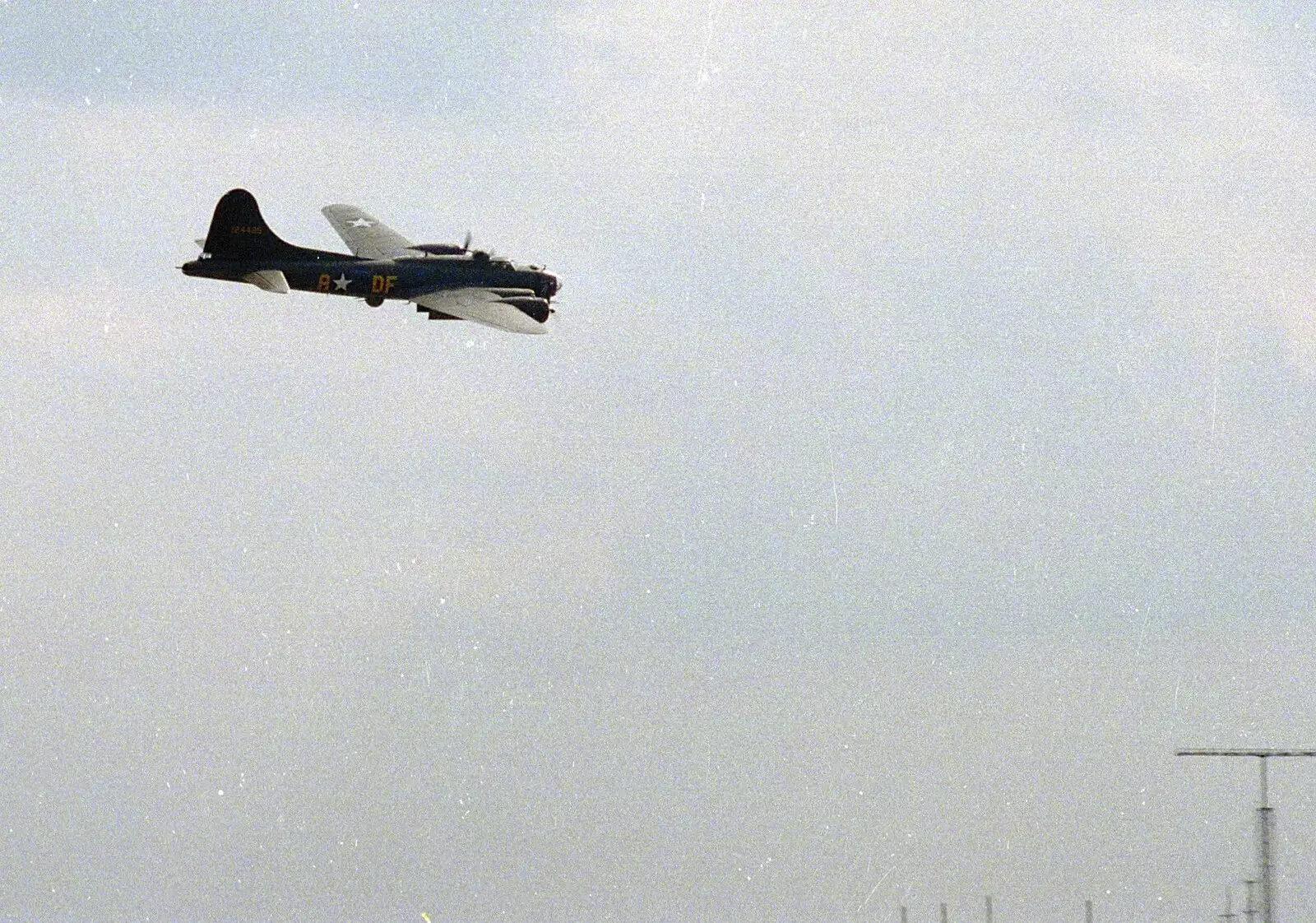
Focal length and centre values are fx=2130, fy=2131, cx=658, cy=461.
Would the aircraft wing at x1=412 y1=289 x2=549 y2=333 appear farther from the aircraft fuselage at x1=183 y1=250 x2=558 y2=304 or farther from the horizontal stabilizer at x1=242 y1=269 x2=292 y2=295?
the horizontal stabilizer at x1=242 y1=269 x2=292 y2=295

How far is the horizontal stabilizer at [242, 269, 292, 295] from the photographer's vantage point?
129 meters

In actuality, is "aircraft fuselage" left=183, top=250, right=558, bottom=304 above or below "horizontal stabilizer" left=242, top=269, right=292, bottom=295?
above

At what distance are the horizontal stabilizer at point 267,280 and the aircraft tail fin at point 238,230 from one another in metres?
1.17

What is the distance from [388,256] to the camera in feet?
454

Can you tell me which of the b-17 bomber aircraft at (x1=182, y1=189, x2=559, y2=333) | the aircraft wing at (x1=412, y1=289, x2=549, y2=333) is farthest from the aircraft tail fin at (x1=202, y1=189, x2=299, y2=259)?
the aircraft wing at (x1=412, y1=289, x2=549, y2=333)

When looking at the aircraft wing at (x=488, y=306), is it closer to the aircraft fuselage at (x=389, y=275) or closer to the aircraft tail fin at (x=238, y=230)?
the aircraft fuselage at (x=389, y=275)

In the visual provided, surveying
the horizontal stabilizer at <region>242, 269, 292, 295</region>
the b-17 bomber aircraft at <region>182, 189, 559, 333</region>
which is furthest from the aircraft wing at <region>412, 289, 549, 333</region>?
the horizontal stabilizer at <region>242, 269, 292, 295</region>

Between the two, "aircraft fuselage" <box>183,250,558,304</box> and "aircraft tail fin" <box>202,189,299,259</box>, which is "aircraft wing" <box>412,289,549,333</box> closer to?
"aircraft fuselage" <box>183,250,558,304</box>

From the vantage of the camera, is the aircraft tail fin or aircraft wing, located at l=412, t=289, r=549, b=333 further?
aircraft wing, located at l=412, t=289, r=549, b=333

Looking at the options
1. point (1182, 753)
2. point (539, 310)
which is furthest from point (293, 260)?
point (1182, 753)

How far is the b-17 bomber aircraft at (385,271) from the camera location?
12838cm

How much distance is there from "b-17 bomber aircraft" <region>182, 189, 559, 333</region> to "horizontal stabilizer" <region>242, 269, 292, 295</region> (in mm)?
50

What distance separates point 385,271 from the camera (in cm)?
13675

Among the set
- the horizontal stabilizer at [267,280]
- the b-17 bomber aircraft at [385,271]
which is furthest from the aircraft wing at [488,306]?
the horizontal stabilizer at [267,280]
